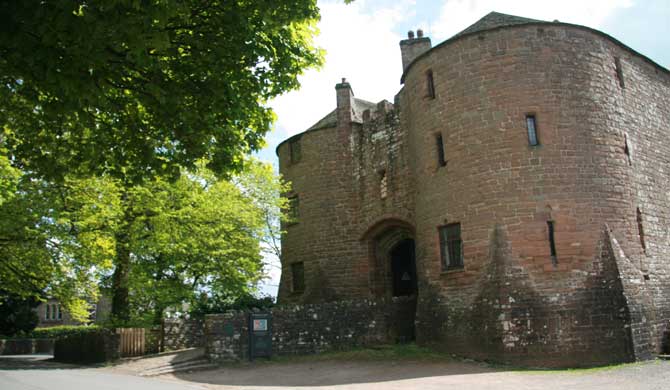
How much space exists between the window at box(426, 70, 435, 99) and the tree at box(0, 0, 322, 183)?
8.42 m

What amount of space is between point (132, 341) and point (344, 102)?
12.4 m

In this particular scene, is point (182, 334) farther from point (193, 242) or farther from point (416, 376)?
point (416, 376)

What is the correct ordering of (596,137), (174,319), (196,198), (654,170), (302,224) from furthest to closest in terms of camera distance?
1. (302,224)
2. (174,319)
3. (196,198)
4. (654,170)
5. (596,137)

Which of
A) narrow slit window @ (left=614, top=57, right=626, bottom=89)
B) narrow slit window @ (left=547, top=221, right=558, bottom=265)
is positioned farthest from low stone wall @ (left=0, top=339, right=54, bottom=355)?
narrow slit window @ (left=614, top=57, right=626, bottom=89)

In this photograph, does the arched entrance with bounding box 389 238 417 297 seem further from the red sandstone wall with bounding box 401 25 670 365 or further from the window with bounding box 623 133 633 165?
the window with bounding box 623 133 633 165

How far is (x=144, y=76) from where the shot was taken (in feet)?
29.6

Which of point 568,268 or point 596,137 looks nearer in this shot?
point 568,268

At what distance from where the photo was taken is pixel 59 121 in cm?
980

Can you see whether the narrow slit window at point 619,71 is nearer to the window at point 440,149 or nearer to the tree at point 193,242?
the window at point 440,149

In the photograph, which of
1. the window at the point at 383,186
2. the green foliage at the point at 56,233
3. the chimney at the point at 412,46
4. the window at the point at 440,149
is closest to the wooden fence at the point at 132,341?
the green foliage at the point at 56,233

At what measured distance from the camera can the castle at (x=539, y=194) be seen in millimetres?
15031

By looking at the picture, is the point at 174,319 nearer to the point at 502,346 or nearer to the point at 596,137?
the point at 502,346

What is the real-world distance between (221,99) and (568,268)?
413 inches

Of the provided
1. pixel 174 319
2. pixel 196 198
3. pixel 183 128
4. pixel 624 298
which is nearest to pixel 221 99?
pixel 183 128
